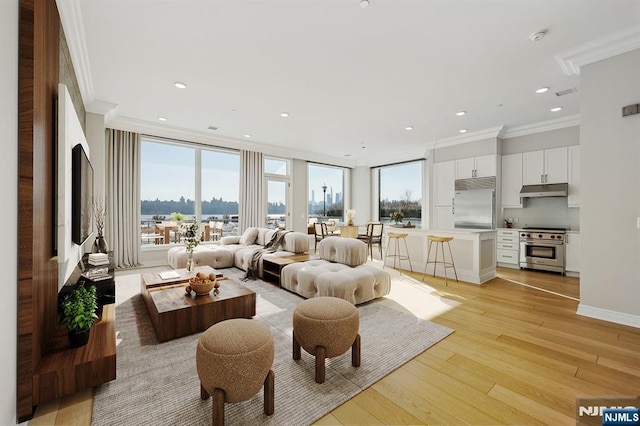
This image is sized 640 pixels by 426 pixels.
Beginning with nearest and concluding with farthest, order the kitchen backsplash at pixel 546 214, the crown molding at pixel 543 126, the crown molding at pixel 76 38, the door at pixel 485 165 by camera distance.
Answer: the crown molding at pixel 76 38 < the crown molding at pixel 543 126 < the kitchen backsplash at pixel 546 214 < the door at pixel 485 165

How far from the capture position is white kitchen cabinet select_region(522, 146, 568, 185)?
525 cm

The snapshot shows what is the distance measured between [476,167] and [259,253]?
5140mm

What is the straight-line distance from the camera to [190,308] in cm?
258

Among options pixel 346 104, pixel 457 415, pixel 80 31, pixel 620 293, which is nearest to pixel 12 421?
pixel 457 415

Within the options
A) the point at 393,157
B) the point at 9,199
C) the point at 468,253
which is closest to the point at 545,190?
the point at 468,253

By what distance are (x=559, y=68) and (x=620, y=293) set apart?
2673 millimetres

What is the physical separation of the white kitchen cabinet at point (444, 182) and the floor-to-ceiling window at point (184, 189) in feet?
16.7

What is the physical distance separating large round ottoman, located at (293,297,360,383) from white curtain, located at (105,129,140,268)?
4.93m

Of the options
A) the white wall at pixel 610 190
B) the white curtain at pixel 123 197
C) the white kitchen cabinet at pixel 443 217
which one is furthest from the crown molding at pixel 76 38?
the white kitchen cabinet at pixel 443 217

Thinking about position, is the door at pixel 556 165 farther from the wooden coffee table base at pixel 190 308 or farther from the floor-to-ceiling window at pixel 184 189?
the floor-to-ceiling window at pixel 184 189

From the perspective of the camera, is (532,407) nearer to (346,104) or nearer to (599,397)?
(599,397)

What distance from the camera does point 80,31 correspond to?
2670 mm

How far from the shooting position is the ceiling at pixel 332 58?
2395 mm

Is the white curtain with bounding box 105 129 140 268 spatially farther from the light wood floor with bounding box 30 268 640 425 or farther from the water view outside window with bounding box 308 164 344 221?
the water view outside window with bounding box 308 164 344 221
